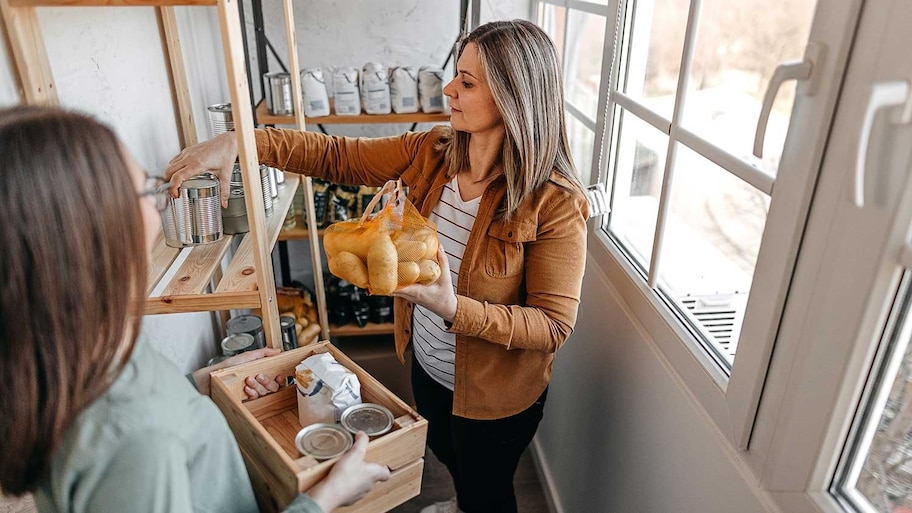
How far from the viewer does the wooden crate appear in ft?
2.74

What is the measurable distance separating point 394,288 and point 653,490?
68cm

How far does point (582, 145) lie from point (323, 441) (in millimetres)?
1349

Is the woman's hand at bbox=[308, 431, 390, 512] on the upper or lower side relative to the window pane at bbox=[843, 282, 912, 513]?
lower

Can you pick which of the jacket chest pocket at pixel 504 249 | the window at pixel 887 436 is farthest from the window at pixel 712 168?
the jacket chest pocket at pixel 504 249

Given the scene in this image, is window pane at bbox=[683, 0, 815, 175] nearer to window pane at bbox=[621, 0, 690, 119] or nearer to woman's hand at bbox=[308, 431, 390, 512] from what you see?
window pane at bbox=[621, 0, 690, 119]

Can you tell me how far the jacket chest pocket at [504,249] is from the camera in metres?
1.18

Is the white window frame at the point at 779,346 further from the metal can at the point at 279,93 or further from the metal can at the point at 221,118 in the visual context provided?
the metal can at the point at 279,93

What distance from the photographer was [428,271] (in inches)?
39.3

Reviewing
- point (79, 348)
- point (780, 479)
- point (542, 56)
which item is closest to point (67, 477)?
point (79, 348)

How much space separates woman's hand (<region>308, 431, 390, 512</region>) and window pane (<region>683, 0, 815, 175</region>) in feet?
2.32

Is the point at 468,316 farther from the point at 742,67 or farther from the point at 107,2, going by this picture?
the point at 107,2

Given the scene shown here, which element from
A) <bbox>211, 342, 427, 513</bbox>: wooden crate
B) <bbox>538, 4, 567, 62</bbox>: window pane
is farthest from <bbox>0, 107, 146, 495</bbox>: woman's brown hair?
<bbox>538, 4, 567, 62</bbox>: window pane

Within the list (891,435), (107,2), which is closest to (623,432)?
(891,435)

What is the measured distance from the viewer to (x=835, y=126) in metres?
0.70
